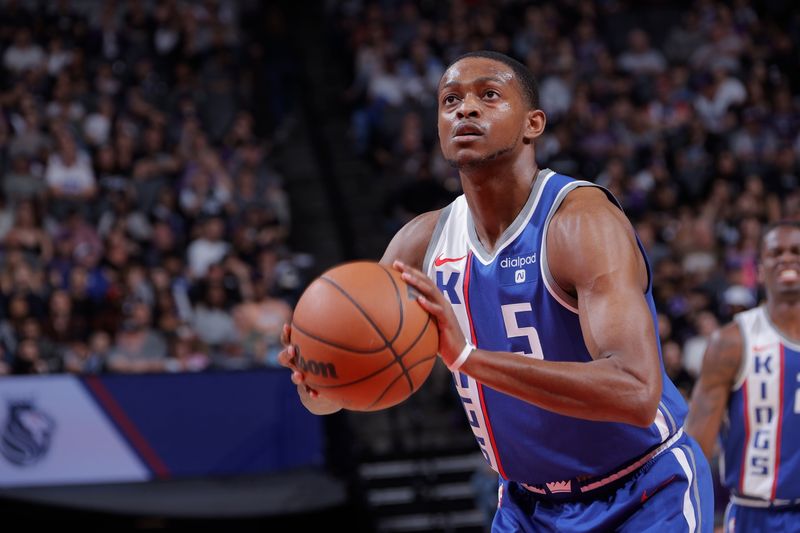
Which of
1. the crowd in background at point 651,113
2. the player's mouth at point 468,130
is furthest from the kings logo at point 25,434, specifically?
the player's mouth at point 468,130

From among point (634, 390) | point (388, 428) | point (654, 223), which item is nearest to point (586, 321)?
point (634, 390)

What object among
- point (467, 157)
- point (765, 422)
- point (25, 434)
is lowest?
point (25, 434)

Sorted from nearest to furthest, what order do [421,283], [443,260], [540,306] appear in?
[421,283], [540,306], [443,260]

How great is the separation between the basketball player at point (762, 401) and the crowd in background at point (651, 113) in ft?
14.4

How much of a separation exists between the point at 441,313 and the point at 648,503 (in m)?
0.98

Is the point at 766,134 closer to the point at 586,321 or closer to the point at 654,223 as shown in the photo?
the point at 654,223

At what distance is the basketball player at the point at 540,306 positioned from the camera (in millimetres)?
3084

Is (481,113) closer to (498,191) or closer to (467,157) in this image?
(467,157)

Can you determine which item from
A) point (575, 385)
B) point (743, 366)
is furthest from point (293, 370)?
point (743, 366)

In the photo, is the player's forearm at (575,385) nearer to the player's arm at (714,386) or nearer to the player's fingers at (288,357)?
the player's fingers at (288,357)

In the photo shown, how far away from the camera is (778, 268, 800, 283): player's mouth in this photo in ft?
15.9

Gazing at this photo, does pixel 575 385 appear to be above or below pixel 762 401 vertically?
above

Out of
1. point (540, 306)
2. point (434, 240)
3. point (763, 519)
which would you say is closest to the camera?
point (540, 306)

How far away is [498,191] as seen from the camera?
342 cm
